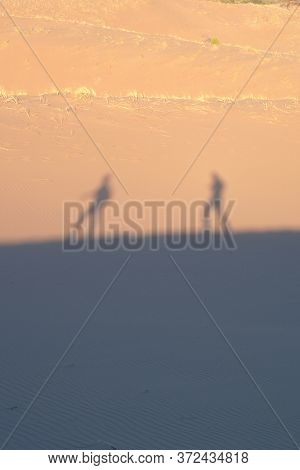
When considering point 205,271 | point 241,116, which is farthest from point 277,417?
point 241,116

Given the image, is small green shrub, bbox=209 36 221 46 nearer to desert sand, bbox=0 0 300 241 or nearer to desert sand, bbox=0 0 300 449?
desert sand, bbox=0 0 300 241

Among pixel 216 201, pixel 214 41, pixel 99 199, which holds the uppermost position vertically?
pixel 214 41

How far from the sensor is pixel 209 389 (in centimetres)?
756

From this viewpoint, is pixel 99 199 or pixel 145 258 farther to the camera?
pixel 99 199

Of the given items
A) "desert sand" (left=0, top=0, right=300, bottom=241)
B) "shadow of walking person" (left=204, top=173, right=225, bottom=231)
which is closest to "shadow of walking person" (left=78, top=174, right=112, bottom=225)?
"desert sand" (left=0, top=0, right=300, bottom=241)

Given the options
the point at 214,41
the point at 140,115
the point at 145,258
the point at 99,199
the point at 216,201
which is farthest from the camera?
the point at 214,41

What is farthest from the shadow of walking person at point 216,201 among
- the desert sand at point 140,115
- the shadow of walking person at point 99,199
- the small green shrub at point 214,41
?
the small green shrub at point 214,41

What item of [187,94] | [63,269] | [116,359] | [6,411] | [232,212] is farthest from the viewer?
[187,94]

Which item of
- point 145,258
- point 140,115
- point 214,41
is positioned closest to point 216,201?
point 145,258

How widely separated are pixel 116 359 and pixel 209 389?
1189 millimetres

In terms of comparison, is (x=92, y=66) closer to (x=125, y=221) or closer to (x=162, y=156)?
(x=162, y=156)

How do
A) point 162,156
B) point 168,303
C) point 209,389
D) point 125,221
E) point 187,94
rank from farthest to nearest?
point 187,94 → point 162,156 → point 125,221 → point 168,303 → point 209,389

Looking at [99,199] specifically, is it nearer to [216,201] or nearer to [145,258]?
[216,201]

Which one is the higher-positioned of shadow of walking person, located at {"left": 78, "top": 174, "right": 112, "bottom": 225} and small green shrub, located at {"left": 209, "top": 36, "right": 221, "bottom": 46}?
small green shrub, located at {"left": 209, "top": 36, "right": 221, "bottom": 46}
